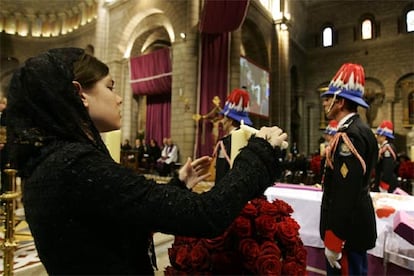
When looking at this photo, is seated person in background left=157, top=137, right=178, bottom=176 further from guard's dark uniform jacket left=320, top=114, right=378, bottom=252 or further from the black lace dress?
the black lace dress

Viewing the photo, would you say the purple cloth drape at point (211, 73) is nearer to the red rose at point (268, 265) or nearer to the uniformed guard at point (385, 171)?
the uniformed guard at point (385, 171)

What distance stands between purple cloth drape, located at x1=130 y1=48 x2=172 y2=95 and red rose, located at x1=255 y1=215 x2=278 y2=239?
31.8ft

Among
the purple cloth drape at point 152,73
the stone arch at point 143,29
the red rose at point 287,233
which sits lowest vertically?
the red rose at point 287,233

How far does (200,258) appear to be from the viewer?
0.70 meters

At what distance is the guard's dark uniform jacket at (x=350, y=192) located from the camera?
154cm

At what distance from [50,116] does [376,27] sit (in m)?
14.7

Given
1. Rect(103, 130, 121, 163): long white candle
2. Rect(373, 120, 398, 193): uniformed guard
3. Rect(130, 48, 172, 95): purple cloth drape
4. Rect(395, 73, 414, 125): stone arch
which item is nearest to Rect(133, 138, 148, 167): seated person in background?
Rect(130, 48, 172, 95): purple cloth drape

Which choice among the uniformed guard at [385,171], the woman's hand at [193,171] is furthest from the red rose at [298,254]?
the uniformed guard at [385,171]

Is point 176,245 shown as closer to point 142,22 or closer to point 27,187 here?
point 27,187

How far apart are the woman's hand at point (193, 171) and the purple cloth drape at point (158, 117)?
10629 millimetres

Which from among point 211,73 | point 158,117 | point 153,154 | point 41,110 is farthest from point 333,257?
point 158,117

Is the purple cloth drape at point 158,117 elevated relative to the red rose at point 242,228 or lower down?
elevated

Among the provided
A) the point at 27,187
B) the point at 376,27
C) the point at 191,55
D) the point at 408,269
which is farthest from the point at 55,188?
the point at 376,27

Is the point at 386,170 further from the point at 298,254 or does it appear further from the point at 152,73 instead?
the point at 152,73
